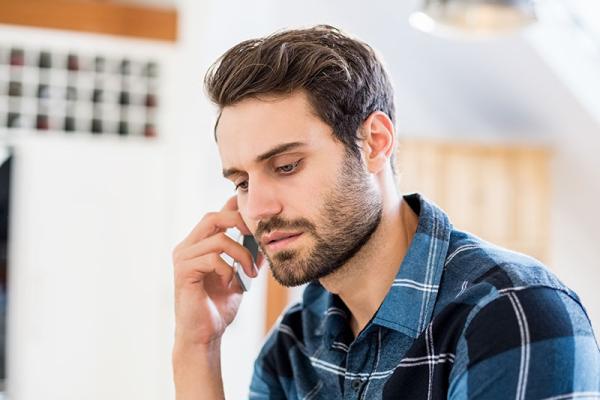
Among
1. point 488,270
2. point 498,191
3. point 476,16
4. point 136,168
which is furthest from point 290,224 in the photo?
point 498,191

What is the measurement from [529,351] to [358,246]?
36 cm

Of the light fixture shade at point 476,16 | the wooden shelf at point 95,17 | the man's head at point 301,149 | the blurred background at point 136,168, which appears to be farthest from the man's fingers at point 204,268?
the wooden shelf at point 95,17

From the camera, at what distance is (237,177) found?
128cm

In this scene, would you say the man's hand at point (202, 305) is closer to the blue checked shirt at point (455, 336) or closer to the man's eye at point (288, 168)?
the blue checked shirt at point (455, 336)

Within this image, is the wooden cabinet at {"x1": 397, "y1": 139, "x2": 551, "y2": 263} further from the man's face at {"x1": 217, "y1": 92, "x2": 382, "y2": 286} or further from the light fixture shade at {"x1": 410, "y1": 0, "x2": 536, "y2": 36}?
the man's face at {"x1": 217, "y1": 92, "x2": 382, "y2": 286}

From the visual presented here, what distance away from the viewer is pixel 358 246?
1.26 metres

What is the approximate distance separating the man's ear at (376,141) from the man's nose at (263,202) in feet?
0.53

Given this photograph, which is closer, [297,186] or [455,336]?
[455,336]

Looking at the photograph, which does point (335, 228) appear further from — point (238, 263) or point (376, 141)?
point (238, 263)

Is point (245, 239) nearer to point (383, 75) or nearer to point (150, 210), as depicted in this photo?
point (383, 75)

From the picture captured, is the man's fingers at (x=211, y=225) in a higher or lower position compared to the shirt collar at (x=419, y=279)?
higher

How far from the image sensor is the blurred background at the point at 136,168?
4070 millimetres

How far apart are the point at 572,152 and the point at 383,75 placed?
12.3 ft

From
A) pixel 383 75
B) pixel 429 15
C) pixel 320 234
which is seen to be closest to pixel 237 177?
pixel 320 234
